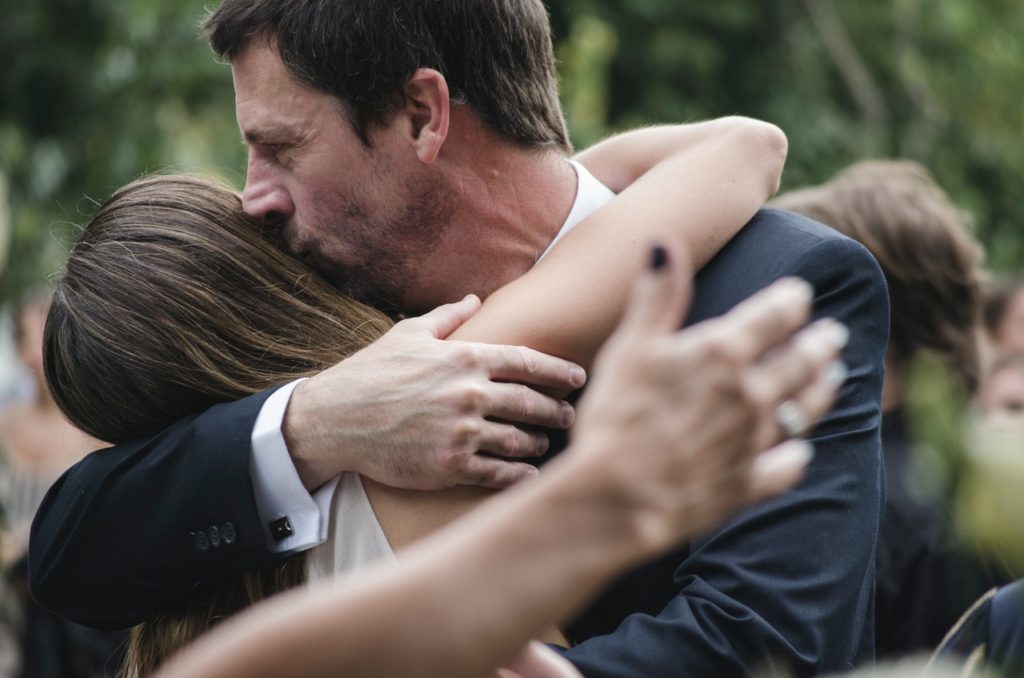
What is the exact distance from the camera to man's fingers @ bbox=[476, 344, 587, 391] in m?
2.05

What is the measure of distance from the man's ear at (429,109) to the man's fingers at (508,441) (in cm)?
61

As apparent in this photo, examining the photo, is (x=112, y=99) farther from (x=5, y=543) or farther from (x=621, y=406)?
(x=621, y=406)

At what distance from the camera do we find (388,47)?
94.0 inches

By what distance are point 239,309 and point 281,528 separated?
428 millimetres

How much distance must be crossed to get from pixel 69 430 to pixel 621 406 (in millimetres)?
6018

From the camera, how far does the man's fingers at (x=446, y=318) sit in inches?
85.7

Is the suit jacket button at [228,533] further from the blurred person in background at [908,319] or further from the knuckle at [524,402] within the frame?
the blurred person in background at [908,319]

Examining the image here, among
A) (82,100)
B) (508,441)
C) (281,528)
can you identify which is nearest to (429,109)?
(508,441)

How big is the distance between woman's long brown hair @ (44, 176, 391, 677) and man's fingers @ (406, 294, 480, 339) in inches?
6.6

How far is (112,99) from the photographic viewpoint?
6.43 m

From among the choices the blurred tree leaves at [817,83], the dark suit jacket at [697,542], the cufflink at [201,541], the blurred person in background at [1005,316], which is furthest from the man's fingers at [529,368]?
the blurred tree leaves at [817,83]

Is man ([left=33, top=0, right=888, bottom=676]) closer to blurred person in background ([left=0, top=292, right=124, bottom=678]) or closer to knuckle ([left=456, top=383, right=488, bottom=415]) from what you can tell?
knuckle ([left=456, top=383, right=488, bottom=415])

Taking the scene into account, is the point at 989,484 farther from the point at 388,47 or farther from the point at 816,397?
the point at 388,47

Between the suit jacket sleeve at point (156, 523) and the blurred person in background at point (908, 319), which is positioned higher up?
the suit jacket sleeve at point (156, 523)
